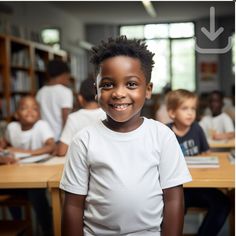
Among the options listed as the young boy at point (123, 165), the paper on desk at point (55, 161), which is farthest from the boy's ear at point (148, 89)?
the paper on desk at point (55, 161)

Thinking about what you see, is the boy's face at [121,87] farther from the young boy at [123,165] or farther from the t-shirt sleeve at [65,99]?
the t-shirt sleeve at [65,99]

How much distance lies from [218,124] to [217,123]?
20mm

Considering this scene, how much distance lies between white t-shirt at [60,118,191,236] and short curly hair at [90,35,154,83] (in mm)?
190

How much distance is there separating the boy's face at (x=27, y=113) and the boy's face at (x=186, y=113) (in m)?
0.90

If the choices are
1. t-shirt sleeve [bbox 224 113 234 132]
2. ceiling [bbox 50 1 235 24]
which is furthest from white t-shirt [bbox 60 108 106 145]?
ceiling [bbox 50 1 235 24]

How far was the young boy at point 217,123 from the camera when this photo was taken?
3.05 metres

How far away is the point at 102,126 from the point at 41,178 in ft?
1.86

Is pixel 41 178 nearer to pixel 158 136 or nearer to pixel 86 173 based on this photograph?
pixel 86 173

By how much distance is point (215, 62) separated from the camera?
9.96 m

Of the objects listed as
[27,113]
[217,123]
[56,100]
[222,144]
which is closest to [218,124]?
[217,123]

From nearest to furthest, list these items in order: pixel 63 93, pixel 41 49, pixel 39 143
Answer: pixel 39 143 < pixel 63 93 < pixel 41 49

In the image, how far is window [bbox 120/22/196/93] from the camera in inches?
398

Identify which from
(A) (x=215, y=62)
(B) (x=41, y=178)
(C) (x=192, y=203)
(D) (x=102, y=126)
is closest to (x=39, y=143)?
(B) (x=41, y=178)

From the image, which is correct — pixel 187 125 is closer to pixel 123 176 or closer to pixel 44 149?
pixel 44 149
